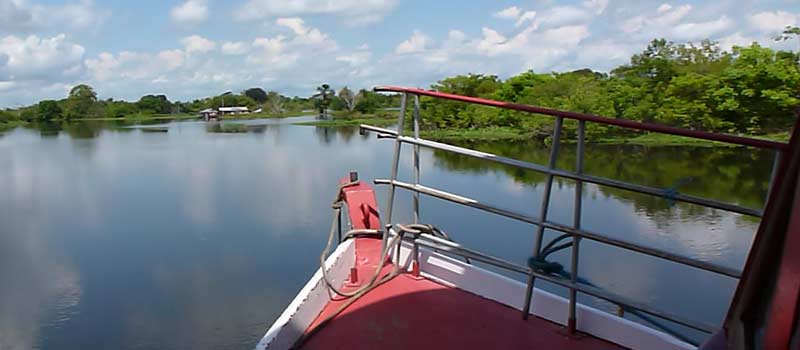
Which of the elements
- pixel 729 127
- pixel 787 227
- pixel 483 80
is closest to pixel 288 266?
pixel 787 227

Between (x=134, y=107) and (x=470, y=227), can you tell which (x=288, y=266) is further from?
(x=134, y=107)

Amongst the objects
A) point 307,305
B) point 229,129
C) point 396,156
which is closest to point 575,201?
point 396,156

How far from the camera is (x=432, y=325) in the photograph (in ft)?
7.56

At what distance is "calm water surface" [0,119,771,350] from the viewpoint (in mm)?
8273

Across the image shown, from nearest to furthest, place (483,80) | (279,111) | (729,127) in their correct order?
(729,127), (483,80), (279,111)

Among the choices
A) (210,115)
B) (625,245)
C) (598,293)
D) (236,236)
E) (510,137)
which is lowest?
(236,236)

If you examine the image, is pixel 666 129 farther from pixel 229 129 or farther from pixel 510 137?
pixel 229 129

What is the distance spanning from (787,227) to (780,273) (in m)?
0.10

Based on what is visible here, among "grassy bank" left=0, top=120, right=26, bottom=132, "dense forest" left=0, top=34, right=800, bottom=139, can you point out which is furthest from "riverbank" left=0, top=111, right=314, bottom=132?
"dense forest" left=0, top=34, right=800, bottom=139

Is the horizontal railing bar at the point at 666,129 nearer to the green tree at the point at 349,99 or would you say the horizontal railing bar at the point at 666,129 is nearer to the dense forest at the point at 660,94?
the dense forest at the point at 660,94

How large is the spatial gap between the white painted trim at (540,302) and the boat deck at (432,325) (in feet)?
0.10

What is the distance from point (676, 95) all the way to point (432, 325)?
26.5 m

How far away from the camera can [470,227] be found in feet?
37.4

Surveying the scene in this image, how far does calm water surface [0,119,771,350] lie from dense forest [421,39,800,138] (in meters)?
2.13
